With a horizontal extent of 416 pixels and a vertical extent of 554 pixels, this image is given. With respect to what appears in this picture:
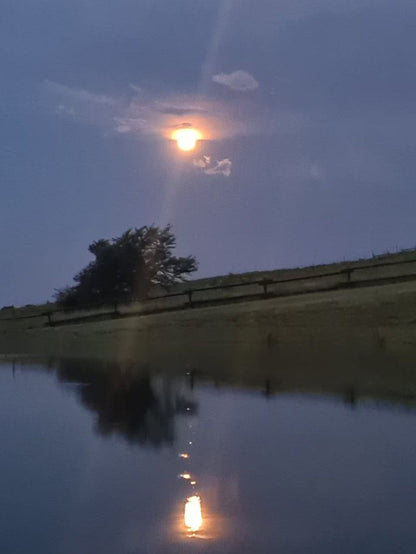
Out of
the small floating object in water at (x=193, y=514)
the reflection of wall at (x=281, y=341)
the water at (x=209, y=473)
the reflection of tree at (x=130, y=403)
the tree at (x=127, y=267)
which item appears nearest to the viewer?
the water at (x=209, y=473)

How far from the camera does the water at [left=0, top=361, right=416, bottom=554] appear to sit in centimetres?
923

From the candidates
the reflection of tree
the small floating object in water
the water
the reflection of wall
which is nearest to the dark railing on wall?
the reflection of wall

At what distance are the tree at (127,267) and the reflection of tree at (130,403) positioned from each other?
88.0ft

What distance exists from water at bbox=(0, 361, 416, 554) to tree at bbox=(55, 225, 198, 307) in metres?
33.1

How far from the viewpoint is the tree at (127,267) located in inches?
2103

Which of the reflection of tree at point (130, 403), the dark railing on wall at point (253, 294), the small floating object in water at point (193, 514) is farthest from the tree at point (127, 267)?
the small floating object in water at point (193, 514)

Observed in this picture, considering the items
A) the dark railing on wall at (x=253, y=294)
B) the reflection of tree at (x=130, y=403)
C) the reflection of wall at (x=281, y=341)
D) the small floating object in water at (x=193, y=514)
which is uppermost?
the dark railing on wall at (x=253, y=294)

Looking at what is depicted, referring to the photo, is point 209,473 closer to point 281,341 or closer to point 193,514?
point 193,514

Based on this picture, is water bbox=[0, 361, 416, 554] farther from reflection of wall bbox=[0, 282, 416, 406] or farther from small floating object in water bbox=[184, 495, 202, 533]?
reflection of wall bbox=[0, 282, 416, 406]

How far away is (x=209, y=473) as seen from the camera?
1217 cm

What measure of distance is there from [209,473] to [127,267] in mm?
41273

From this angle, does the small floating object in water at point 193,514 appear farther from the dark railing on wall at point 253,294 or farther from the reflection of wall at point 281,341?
the dark railing on wall at point 253,294

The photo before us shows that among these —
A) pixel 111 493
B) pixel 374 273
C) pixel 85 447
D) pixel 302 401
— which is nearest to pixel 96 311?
pixel 374 273

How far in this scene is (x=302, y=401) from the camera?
1820cm
